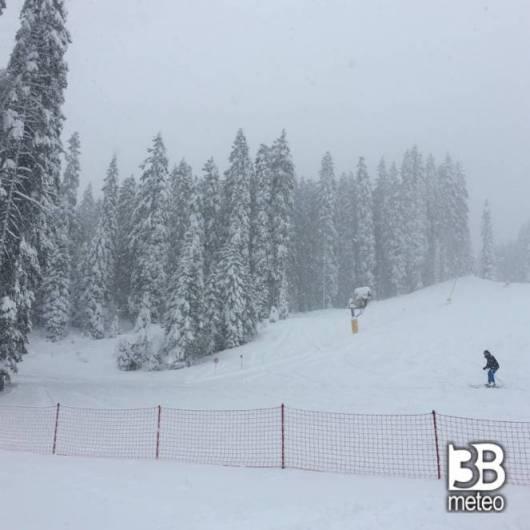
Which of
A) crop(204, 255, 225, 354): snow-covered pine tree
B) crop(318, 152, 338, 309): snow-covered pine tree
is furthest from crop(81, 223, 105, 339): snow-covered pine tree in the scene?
crop(318, 152, 338, 309): snow-covered pine tree

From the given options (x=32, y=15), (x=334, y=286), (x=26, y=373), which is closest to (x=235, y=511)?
(x=32, y=15)

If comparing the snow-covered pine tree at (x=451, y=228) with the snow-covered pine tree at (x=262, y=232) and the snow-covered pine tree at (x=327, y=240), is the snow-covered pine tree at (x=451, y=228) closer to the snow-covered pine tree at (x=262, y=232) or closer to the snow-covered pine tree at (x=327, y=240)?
the snow-covered pine tree at (x=327, y=240)

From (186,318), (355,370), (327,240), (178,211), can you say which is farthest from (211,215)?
(355,370)

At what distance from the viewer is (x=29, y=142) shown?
1981 centimetres

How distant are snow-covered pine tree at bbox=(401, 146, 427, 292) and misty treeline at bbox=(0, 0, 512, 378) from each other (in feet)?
0.67

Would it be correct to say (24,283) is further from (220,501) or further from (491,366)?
(491,366)

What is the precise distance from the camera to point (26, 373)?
104 ft

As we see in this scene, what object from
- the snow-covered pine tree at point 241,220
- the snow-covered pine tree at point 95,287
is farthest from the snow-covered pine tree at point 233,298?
the snow-covered pine tree at point 95,287

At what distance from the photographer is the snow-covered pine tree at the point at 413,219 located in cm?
6238

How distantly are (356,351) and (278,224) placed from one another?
21.7 metres

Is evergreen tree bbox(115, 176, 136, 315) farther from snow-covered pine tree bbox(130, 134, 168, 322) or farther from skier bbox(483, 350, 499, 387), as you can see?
skier bbox(483, 350, 499, 387)

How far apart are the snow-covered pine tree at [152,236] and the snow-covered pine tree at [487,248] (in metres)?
56.1

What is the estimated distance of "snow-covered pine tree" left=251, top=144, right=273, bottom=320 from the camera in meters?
41.4

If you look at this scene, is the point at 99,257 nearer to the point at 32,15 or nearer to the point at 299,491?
the point at 32,15
